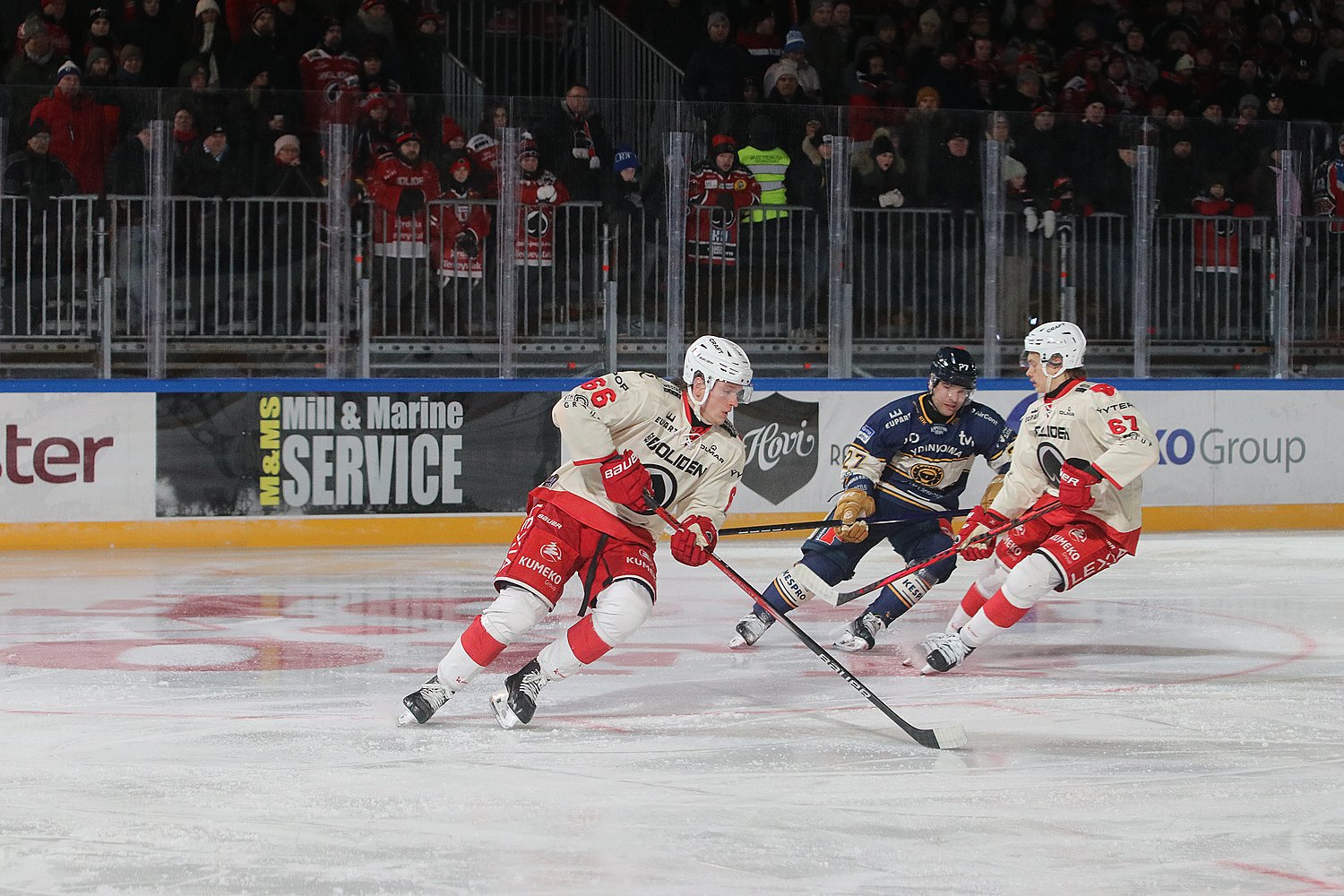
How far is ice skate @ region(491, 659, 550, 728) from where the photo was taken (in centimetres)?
483

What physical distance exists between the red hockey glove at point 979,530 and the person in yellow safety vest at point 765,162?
4.24 meters

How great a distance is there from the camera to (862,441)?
6527 millimetres

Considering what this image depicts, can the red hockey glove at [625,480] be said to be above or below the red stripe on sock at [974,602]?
above

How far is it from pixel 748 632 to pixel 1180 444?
17.5 feet

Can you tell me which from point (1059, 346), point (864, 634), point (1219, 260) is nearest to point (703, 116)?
point (1219, 260)

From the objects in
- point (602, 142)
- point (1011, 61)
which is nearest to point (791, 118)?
point (602, 142)

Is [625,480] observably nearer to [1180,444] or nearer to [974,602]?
[974,602]

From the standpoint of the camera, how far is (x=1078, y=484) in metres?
5.76

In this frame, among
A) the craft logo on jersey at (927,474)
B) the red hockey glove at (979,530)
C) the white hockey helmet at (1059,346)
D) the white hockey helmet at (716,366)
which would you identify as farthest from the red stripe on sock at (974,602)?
the white hockey helmet at (716,366)

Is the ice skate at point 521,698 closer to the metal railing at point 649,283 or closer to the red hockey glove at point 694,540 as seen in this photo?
the red hockey glove at point 694,540

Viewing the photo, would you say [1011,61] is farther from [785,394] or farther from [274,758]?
[274,758]

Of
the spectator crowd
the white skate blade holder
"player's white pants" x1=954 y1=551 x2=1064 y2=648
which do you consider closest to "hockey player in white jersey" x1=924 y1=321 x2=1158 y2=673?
"player's white pants" x1=954 y1=551 x2=1064 y2=648

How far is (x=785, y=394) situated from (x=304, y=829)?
268 inches

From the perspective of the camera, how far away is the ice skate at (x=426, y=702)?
4.82 metres
